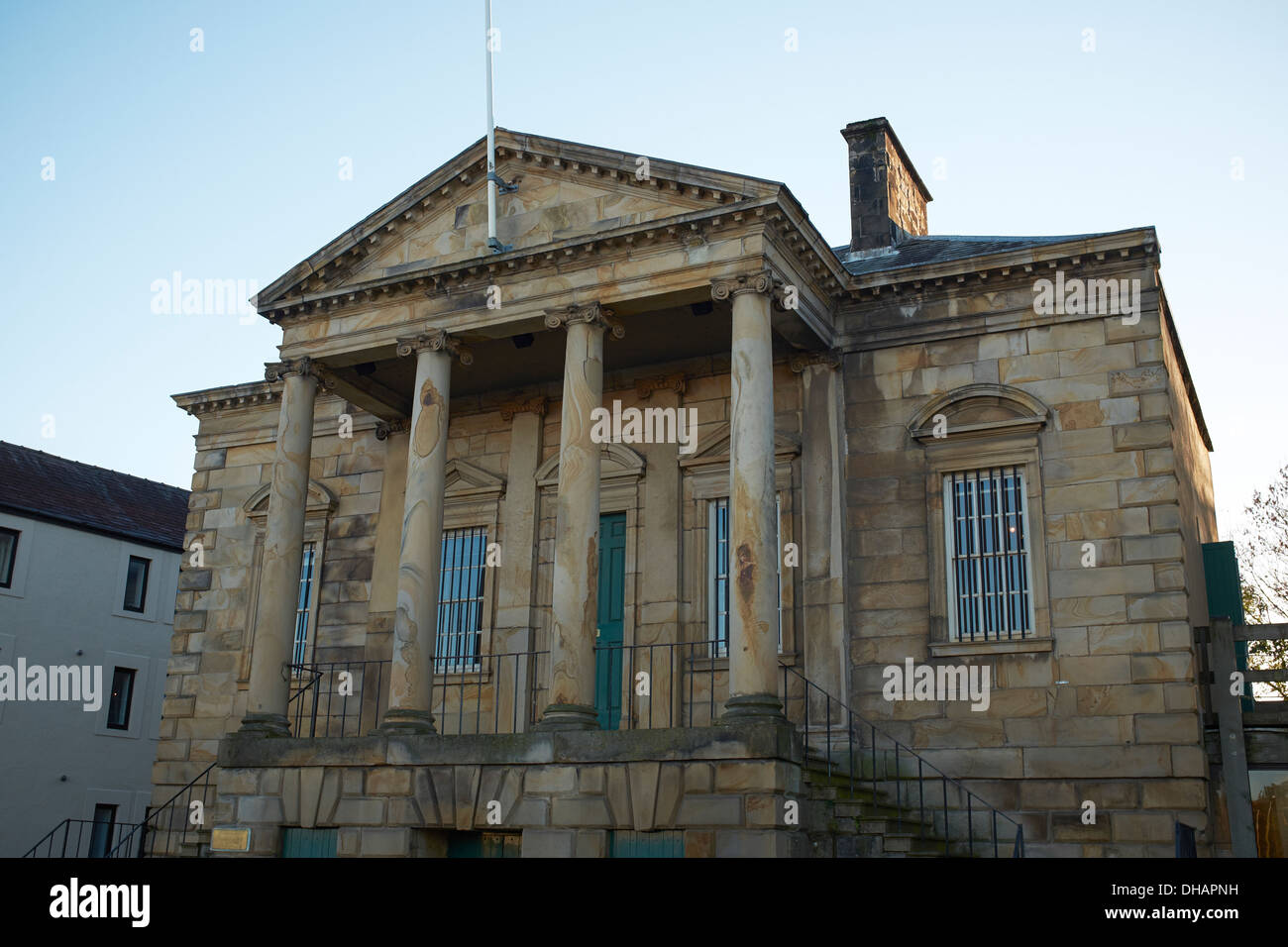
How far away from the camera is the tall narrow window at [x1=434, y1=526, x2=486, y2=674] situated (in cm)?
1814

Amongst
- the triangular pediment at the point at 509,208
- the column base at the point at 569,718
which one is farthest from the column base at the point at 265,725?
the triangular pediment at the point at 509,208

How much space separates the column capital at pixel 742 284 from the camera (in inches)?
566

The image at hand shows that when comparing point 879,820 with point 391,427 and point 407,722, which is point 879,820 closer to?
point 407,722

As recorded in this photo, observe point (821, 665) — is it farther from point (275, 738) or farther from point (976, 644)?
point (275, 738)

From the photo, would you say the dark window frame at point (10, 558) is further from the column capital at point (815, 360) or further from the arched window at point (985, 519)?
the arched window at point (985, 519)

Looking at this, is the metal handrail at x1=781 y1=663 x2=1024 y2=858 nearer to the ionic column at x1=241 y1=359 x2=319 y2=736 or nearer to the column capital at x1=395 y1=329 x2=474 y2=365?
the column capital at x1=395 y1=329 x2=474 y2=365

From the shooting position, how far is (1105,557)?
14477 mm

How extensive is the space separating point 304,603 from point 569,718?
7794 millimetres

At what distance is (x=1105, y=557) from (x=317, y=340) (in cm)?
1090

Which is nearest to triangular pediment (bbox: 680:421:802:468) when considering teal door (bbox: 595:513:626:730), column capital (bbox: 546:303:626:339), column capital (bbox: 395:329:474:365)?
teal door (bbox: 595:513:626:730)
